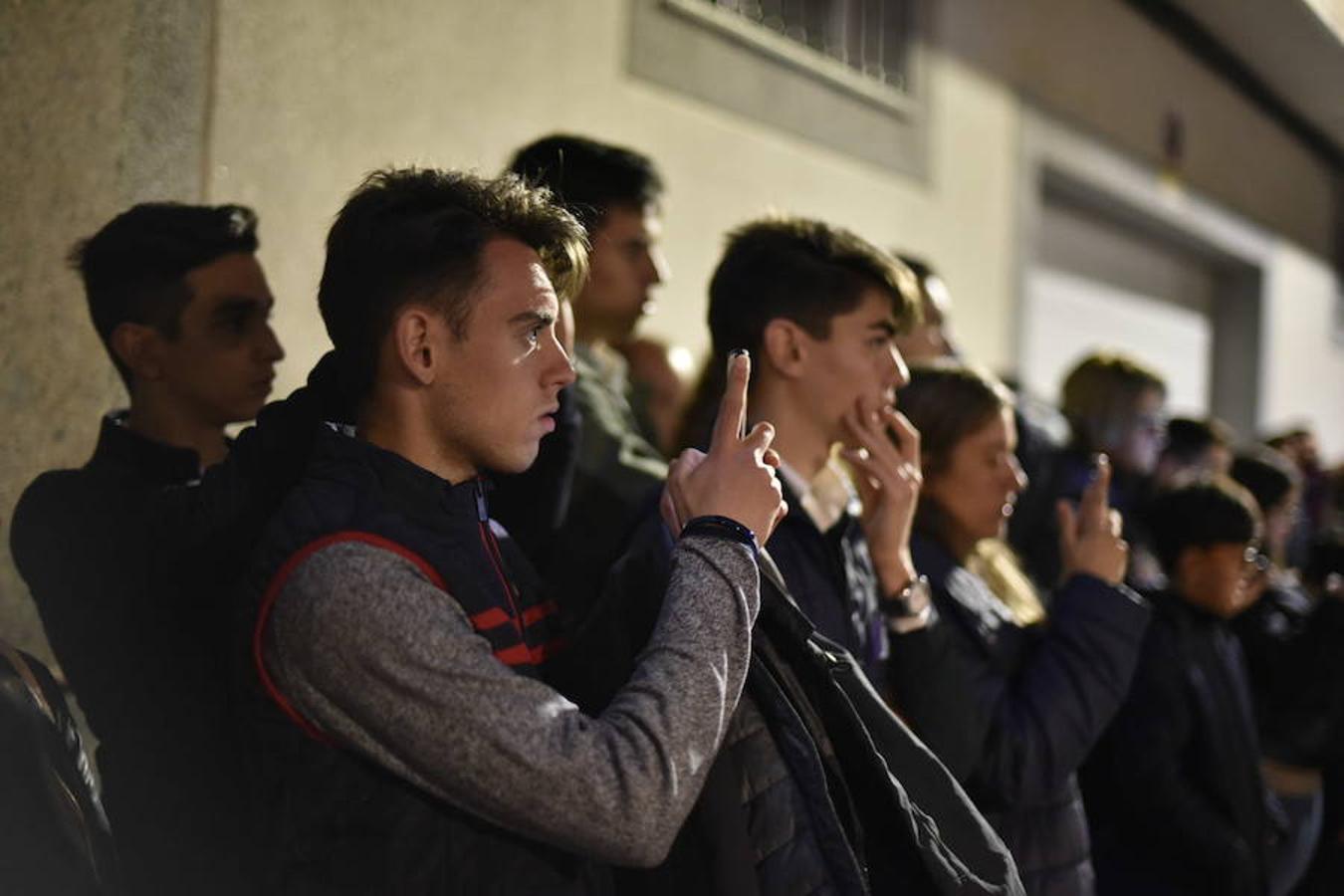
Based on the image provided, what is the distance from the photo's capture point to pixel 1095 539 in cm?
242

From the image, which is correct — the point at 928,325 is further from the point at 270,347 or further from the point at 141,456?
the point at 141,456

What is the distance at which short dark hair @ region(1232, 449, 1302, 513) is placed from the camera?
4.41 metres

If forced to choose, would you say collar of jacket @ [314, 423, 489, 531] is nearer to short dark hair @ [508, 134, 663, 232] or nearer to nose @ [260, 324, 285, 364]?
nose @ [260, 324, 285, 364]

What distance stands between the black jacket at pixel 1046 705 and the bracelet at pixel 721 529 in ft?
2.94

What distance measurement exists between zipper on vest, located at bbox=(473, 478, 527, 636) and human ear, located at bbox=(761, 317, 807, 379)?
2.75 ft

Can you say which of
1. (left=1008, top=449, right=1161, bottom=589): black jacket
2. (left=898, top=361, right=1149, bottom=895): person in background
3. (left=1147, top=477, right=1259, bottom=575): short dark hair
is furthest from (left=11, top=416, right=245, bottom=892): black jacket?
(left=1008, top=449, right=1161, bottom=589): black jacket

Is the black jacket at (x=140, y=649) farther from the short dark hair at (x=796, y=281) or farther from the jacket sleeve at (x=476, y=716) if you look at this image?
the short dark hair at (x=796, y=281)

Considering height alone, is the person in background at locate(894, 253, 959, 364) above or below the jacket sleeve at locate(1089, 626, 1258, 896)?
above

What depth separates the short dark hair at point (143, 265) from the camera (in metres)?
1.94

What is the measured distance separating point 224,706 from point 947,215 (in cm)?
510

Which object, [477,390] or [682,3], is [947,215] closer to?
[682,3]

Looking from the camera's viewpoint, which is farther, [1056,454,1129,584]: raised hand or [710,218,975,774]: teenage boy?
[1056,454,1129,584]: raised hand

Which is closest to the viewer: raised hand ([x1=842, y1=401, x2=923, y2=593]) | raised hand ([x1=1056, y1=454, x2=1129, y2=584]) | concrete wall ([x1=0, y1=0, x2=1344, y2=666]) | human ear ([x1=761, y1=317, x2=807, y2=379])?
concrete wall ([x1=0, y1=0, x2=1344, y2=666])

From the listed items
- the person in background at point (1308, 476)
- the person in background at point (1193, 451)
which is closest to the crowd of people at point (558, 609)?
the person in background at point (1193, 451)
